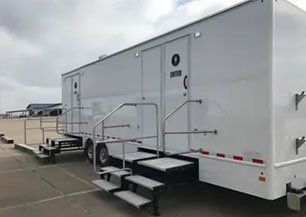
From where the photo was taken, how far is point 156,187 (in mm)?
5125

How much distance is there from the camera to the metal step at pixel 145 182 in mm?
5156

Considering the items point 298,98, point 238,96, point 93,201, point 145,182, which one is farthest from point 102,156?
point 298,98

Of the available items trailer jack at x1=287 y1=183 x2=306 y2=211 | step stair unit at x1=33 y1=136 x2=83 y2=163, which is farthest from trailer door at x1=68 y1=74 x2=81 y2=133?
trailer jack at x1=287 y1=183 x2=306 y2=211

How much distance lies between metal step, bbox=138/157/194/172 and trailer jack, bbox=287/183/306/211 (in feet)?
5.06

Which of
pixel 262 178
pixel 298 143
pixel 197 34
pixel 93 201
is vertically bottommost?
pixel 93 201

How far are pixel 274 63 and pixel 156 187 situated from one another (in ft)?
8.09

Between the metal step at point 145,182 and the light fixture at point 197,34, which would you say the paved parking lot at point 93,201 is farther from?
the light fixture at point 197,34

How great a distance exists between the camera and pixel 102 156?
9.04 m

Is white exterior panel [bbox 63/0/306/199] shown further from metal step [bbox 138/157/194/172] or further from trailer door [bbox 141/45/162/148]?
metal step [bbox 138/157/194/172]

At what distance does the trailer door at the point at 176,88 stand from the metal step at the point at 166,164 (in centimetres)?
28

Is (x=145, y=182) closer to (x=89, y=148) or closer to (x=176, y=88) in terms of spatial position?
(x=176, y=88)

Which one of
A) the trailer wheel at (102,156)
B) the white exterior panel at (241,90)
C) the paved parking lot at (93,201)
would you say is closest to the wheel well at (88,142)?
the trailer wheel at (102,156)

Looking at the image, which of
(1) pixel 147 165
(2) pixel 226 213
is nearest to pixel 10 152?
(1) pixel 147 165

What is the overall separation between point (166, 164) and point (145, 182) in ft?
1.45
